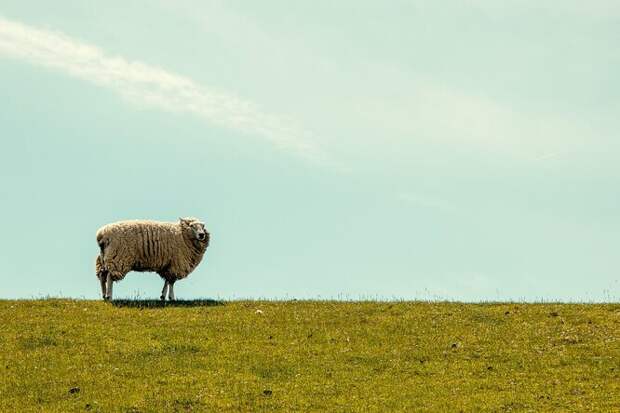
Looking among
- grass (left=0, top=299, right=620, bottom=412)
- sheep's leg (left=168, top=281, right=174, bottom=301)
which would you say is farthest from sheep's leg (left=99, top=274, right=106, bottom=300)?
sheep's leg (left=168, top=281, right=174, bottom=301)

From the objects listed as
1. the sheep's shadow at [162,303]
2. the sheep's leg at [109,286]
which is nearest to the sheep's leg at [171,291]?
the sheep's shadow at [162,303]

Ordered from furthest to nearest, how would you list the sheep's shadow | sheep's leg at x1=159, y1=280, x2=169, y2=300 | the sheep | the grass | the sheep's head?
1. the sheep's head
2. sheep's leg at x1=159, y1=280, x2=169, y2=300
3. the sheep
4. the sheep's shadow
5. the grass

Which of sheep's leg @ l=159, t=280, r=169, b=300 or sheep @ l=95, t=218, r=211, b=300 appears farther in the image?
sheep's leg @ l=159, t=280, r=169, b=300

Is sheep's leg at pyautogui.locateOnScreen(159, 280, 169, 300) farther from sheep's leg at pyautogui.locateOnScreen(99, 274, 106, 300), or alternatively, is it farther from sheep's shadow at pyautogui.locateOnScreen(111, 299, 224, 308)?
sheep's leg at pyautogui.locateOnScreen(99, 274, 106, 300)

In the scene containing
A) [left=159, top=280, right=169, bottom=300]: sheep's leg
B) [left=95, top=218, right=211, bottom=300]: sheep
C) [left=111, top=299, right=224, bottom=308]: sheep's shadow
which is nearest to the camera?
[left=111, top=299, right=224, bottom=308]: sheep's shadow

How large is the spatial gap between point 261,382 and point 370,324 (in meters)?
6.53

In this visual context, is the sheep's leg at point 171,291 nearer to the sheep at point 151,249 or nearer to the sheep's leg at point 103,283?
the sheep at point 151,249

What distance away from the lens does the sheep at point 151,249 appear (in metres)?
34.9

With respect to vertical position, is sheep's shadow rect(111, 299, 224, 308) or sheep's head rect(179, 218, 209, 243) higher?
sheep's head rect(179, 218, 209, 243)

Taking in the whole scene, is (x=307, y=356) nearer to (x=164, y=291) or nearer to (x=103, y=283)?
(x=164, y=291)

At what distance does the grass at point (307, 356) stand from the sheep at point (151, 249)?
216 centimetres

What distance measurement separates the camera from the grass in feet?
76.0

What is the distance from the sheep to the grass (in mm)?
2157

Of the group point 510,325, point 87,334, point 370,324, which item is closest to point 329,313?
point 370,324
